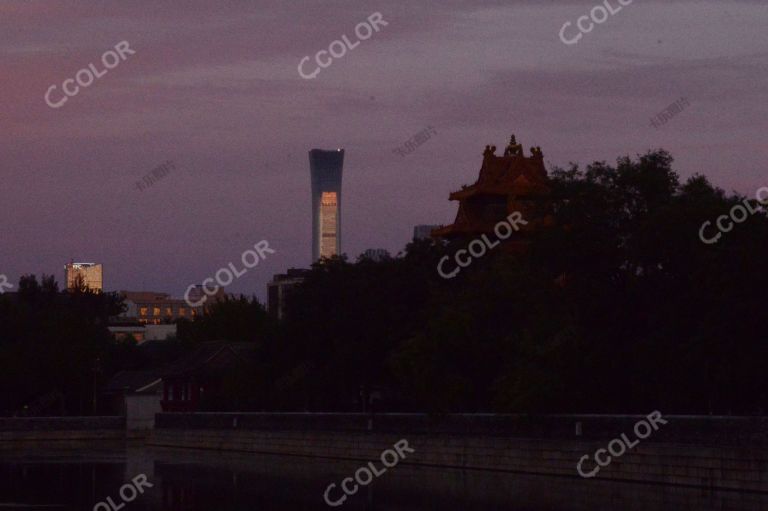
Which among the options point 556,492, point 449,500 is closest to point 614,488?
point 556,492

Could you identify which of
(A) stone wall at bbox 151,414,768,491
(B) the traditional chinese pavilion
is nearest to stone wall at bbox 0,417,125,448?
(A) stone wall at bbox 151,414,768,491

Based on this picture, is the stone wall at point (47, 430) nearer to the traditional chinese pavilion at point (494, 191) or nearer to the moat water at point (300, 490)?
the moat water at point (300, 490)

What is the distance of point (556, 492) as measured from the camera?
1791 inches

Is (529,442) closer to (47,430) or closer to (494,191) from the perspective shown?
(494,191)

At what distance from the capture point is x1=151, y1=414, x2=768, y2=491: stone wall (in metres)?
42.1

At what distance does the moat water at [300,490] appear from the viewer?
139 ft

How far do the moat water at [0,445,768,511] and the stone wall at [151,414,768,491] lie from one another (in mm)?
563

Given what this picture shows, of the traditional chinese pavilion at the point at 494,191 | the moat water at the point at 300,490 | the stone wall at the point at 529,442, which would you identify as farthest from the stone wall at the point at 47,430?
the traditional chinese pavilion at the point at 494,191

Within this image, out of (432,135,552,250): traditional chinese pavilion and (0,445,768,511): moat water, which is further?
(432,135,552,250): traditional chinese pavilion

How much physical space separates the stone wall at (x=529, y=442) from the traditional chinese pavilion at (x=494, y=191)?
62.7 feet

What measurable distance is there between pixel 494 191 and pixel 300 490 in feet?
130

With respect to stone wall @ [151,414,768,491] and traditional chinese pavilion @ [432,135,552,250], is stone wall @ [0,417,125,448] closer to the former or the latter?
stone wall @ [151,414,768,491]

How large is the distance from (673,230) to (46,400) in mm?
57291

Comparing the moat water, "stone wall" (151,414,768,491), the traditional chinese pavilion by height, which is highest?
the traditional chinese pavilion
